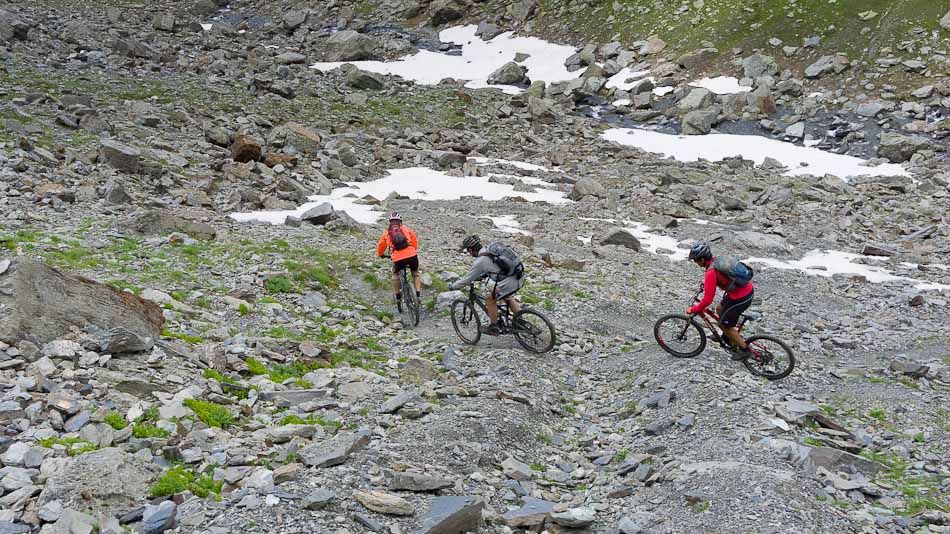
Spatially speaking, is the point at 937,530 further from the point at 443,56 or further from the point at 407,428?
the point at 443,56

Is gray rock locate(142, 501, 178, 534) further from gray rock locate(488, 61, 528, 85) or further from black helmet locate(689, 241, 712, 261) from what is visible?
gray rock locate(488, 61, 528, 85)

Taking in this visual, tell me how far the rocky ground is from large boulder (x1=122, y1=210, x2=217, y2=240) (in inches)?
4.4

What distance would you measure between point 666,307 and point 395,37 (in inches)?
2376

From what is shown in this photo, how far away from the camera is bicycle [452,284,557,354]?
15.5 meters

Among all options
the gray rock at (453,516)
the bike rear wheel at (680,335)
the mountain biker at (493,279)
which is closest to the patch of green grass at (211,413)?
the gray rock at (453,516)

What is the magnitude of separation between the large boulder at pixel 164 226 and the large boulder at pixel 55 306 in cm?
925

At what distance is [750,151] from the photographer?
4644 centimetres

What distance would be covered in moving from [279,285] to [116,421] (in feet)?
28.4

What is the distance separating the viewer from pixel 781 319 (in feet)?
66.1

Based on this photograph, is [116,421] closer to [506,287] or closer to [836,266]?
[506,287]

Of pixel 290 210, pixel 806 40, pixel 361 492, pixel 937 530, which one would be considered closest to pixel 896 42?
pixel 806 40

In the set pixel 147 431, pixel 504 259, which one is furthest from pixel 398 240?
pixel 147 431

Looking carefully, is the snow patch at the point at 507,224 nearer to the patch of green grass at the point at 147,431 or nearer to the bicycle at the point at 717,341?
the bicycle at the point at 717,341

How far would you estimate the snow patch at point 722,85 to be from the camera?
5438 centimetres
